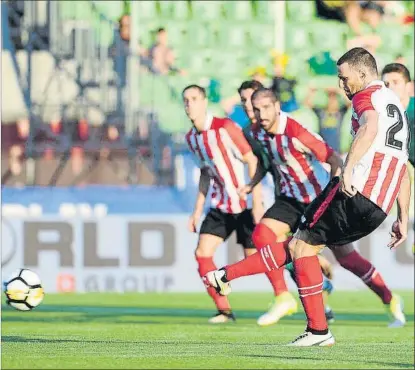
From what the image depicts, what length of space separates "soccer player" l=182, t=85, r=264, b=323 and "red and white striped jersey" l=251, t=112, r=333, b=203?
0.46 m

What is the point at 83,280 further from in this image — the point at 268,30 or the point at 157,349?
the point at 157,349

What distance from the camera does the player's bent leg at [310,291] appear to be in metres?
7.48

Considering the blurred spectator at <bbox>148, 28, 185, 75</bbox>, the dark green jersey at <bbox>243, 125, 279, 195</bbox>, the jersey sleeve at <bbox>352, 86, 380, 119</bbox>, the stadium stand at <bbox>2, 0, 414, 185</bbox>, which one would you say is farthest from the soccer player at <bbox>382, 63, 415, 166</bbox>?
the blurred spectator at <bbox>148, 28, 185, 75</bbox>

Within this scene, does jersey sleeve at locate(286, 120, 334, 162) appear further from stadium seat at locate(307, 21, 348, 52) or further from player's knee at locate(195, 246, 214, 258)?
stadium seat at locate(307, 21, 348, 52)

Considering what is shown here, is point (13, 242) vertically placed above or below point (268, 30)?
below

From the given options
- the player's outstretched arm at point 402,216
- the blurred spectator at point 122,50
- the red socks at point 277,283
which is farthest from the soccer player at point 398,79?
the blurred spectator at point 122,50

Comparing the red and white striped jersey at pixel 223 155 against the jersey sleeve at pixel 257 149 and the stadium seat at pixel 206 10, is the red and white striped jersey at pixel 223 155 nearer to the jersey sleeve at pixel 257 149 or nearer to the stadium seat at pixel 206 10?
the jersey sleeve at pixel 257 149

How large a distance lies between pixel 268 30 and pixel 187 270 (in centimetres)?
487

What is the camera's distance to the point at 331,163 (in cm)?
948

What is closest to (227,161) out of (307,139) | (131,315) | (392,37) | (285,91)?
(307,139)

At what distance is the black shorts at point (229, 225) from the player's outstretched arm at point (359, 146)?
4.12 meters

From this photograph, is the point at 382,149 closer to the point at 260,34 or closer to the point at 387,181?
the point at 387,181

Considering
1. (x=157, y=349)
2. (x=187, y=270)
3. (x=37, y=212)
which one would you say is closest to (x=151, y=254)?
(x=187, y=270)

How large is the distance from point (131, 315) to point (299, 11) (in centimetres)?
795
